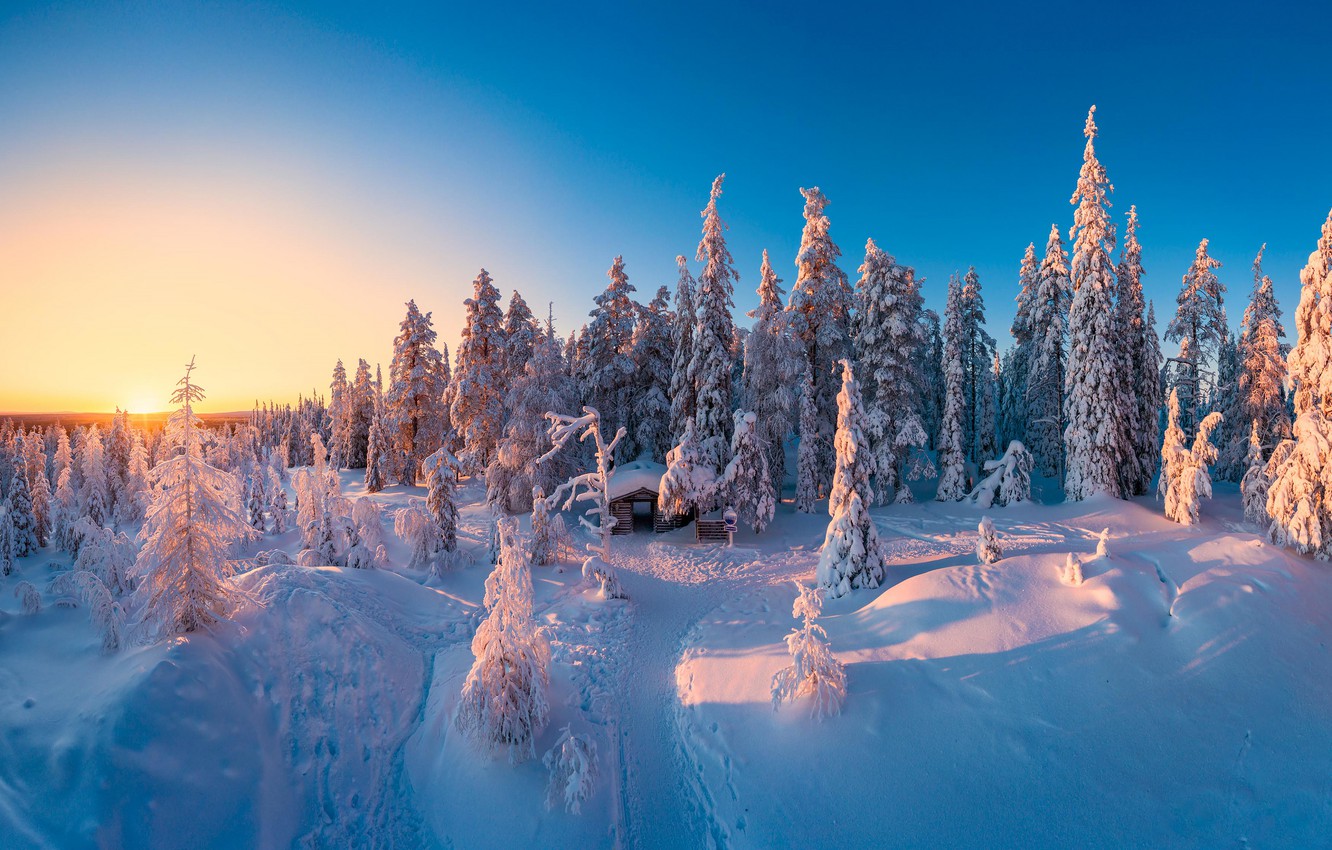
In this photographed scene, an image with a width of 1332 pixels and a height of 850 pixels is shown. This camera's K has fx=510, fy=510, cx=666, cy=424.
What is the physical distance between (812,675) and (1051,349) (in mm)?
30933

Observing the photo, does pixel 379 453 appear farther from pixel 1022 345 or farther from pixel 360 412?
pixel 1022 345

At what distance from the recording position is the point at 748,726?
9875mm

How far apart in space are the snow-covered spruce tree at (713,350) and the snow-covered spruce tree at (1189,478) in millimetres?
18939

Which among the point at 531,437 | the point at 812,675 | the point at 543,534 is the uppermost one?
the point at 531,437

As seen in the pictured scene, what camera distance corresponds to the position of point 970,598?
1182 cm

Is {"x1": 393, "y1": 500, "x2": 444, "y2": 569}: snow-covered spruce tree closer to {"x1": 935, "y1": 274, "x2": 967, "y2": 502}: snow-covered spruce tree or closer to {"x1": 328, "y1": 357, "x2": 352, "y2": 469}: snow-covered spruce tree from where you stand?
{"x1": 935, "y1": 274, "x2": 967, "y2": 502}: snow-covered spruce tree

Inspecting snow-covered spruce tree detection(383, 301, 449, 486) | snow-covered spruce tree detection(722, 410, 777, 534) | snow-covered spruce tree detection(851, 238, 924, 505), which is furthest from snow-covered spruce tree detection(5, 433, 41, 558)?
snow-covered spruce tree detection(851, 238, 924, 505)

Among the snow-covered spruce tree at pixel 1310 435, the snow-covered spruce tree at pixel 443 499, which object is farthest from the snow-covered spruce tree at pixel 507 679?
the snow-covered spruce tree at pixel 1310 435

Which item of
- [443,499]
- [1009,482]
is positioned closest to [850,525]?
[443,499]

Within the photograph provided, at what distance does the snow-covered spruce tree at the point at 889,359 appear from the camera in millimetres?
26109

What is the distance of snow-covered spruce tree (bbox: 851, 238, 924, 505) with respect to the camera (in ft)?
85.7

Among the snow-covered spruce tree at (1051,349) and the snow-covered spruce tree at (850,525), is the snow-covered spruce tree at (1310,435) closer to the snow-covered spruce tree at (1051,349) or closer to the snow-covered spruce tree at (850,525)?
the snow-covered spruce tree at (1051,349)

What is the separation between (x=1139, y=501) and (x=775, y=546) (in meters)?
20.1

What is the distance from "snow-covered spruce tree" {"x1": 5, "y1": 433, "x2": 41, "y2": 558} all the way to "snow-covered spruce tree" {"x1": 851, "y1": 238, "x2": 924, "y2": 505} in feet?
157
